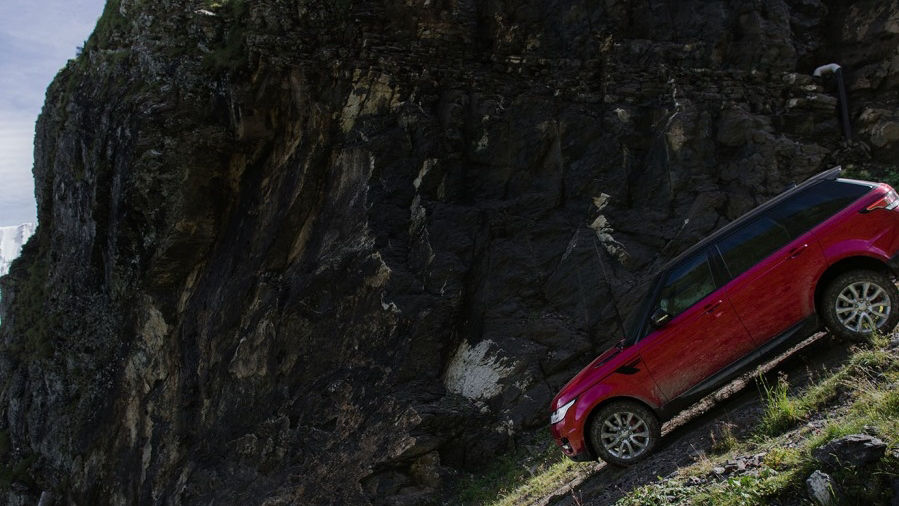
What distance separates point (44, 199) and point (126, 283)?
7.67m

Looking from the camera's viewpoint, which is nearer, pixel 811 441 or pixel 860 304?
pixel 811 441

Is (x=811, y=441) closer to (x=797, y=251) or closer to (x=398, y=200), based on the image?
(x=797, y=251)

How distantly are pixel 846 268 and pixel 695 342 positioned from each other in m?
1.59

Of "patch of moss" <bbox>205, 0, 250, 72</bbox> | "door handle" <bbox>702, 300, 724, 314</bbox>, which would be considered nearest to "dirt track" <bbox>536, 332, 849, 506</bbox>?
"door handle" <bbox>702, 300, 724, 314</bbox>

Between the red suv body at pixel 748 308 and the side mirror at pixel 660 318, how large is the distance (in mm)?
11

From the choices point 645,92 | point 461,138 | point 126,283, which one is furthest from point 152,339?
point 645,92

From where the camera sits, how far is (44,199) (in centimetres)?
2119

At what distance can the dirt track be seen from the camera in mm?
6262

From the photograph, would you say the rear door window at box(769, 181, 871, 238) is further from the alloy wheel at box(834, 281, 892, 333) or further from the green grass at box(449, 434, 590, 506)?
the green grass at box(449, 434, 590, 506)

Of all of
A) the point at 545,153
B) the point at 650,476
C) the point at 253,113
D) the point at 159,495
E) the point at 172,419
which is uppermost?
the point at 253,113

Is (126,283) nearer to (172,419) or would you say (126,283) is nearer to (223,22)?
(172,419)

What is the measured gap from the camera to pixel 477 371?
11.4 metres

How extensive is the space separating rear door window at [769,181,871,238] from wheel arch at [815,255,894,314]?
Answer: 45 centimetres

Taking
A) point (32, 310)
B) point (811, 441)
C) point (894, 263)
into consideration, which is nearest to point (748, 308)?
point (894, 263)
